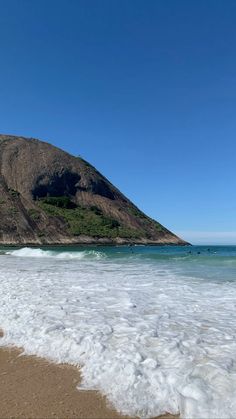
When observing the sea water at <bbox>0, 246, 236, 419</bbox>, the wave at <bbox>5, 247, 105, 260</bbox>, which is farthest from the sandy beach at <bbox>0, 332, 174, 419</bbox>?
the wave at <bbox>5, 247, 105, 260</bbox>

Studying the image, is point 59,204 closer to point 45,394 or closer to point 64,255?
point 64,255

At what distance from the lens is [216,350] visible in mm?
5344

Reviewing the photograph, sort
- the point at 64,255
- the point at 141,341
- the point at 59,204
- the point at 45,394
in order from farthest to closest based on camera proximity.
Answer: the point at 59,204, the point at 64,255, the point at 141,341, the point at 45,394

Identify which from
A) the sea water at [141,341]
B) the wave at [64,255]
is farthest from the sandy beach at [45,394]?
the wave at [64,255]

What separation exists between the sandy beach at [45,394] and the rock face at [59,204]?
284ft

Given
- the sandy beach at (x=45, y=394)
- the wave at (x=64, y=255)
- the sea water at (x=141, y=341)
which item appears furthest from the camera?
the wave at (x=64, y=255)

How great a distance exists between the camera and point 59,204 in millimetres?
117375

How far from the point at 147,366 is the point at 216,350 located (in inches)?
46.1

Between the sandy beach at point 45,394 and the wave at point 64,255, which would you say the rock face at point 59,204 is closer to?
the wave at point 64,255

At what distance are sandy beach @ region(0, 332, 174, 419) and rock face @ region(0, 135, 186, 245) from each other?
86636mm

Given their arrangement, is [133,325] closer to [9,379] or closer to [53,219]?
[9,379]

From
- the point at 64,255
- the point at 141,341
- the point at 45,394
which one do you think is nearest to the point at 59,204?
the point at 64,255

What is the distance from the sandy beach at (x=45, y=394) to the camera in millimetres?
3852

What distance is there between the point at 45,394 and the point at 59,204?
115m
